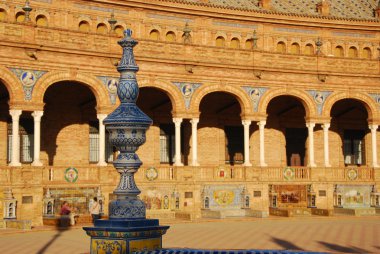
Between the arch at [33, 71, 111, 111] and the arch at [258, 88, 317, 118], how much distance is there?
864 cm

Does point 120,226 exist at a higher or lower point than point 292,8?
lower

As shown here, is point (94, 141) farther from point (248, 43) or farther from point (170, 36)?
point (248, 43)

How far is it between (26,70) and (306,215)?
14.9m

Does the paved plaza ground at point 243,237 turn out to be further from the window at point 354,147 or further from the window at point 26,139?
the window at point 354,147

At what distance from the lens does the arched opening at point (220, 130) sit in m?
41.1

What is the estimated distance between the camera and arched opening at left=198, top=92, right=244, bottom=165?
4109cm

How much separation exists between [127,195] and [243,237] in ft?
39.9

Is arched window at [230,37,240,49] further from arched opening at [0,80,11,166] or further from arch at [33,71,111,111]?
arched opening at [0,80,11,166]

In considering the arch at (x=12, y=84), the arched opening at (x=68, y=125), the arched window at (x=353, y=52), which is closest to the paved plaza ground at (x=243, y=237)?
the arch at (x=12, y=84)

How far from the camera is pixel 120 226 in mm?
13117

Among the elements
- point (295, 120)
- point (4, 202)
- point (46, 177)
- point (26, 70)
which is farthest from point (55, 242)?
point (295, 120)

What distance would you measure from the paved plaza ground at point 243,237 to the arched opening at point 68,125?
25.0ft

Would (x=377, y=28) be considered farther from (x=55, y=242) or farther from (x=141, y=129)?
(x=141, y=129)

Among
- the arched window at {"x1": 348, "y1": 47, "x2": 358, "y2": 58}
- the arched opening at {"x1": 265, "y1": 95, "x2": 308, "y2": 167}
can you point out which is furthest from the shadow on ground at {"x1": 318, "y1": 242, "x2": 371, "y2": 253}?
the arched window at {"x1": 348, "y1": 47, "x2": 358, "y2": 58}
